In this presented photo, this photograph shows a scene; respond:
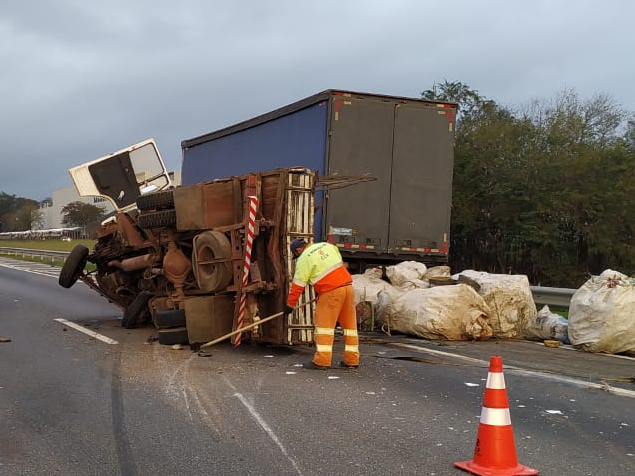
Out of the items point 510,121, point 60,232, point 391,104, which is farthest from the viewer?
point 60,232

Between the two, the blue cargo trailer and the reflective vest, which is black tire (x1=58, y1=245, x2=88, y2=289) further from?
the reflective vest

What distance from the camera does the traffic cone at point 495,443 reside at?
3.97 m

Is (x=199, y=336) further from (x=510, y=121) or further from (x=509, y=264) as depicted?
(x=510, y=121)

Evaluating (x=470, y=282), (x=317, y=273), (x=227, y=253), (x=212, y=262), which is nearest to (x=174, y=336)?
(x=212, y=262)

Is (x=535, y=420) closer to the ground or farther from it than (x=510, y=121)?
closer to the ground

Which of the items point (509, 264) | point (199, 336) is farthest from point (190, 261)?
point (509, 264)

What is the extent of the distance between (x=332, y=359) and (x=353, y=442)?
3.09 m

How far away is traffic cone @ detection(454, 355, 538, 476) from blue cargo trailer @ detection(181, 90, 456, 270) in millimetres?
8001

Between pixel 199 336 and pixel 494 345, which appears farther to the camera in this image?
pixel 494 345

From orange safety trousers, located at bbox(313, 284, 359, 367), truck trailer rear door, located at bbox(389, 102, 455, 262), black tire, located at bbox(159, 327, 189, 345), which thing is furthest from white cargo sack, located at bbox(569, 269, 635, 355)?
black tire, located at bbox(159, 327, 189, 345)

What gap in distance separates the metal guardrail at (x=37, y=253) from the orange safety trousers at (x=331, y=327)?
24220 mm

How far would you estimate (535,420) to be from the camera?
17.1 ft

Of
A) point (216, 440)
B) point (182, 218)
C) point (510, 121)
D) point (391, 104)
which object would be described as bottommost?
point (216, 440)

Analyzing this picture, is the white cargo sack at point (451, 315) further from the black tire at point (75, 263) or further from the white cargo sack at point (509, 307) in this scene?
the black tire at point (75, 263)
